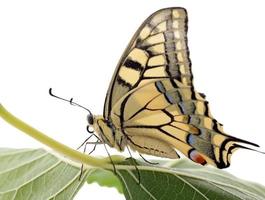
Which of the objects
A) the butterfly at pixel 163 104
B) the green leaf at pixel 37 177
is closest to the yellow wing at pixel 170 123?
the butterfly at pixel 163 104

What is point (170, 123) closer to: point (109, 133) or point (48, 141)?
point (109, 133)

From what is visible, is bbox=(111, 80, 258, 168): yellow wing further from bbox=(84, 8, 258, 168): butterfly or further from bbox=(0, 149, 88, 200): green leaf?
bbox=(0, 149, 88, 200): green leaf

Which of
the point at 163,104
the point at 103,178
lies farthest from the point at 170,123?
the point at 103,178

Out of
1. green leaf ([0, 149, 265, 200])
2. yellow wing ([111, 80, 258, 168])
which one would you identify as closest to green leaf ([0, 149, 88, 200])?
green leaf ([0, 149, 265, 200])

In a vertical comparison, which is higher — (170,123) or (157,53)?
(157,53)

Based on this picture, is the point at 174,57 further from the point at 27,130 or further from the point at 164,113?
the point at 27,130
